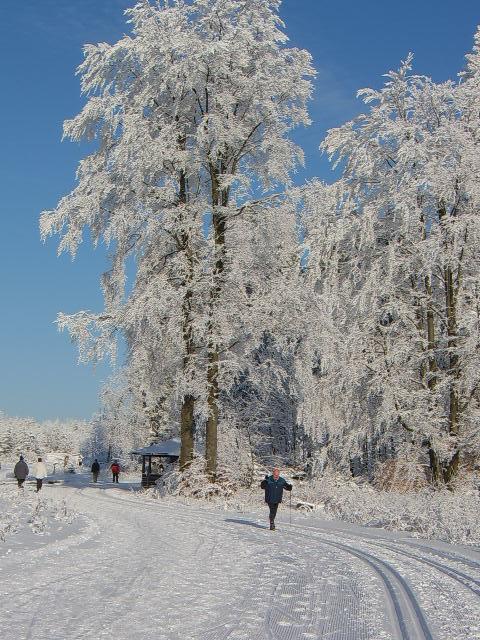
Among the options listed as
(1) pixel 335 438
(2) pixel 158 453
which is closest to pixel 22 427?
(2) pixel 158 453

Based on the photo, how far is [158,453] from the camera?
36062 mm

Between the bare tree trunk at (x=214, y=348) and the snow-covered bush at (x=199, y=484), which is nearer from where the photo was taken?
the bare tree trunk at (x=214, y=348)

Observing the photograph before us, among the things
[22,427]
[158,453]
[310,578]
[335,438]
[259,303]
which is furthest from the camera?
[22,427]

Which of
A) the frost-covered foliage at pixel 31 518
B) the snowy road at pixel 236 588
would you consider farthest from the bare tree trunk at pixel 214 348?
the snowy road at pixel 236 588

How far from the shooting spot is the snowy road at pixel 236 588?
21.1 ft

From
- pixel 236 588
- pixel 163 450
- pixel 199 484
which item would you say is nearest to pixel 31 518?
pixel 236 588

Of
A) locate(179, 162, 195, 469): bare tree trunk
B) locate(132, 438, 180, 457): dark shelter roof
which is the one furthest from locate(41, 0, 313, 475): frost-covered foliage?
locate(132, 438, 180, 457): dark shelter roof

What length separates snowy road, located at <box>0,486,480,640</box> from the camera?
644cm

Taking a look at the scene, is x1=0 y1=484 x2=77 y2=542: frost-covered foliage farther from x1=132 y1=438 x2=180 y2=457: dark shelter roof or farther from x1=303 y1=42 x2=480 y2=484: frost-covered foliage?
x1=132 y1=438 x2=180 y2=457: dark shelter roof

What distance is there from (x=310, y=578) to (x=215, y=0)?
62.7ft

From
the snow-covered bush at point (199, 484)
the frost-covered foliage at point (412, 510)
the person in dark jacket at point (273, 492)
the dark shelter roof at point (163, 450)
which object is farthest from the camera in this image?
the dark shelter roof at point (163, 450)

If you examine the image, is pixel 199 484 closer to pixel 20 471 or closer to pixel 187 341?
pixel 187 341

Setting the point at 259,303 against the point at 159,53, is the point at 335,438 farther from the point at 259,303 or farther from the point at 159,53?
the point at 159,53

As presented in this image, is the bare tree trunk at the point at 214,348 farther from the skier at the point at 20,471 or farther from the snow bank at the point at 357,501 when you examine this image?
the skier at the point at 20,471
